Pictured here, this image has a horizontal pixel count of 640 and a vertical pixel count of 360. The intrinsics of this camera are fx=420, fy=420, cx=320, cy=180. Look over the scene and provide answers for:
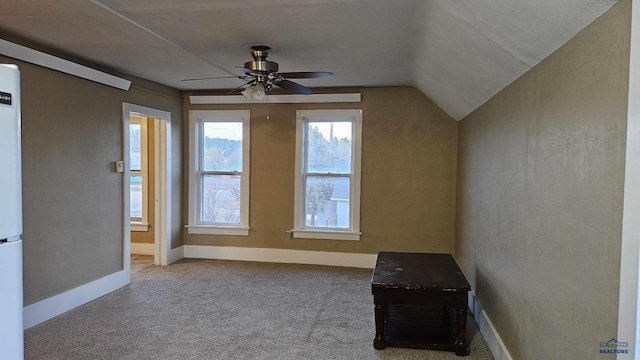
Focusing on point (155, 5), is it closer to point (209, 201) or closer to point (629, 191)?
point (629, 191)

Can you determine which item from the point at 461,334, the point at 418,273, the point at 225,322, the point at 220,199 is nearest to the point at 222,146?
the point at 220,199

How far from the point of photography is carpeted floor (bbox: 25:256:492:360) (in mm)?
3037

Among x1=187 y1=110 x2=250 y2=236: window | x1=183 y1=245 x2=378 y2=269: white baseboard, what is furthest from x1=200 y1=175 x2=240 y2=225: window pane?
x1=183 y1=245 x2=378 y2=269: white baseboard

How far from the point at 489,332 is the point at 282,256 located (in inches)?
124

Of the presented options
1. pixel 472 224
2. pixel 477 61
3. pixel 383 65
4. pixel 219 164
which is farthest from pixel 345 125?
pixel 477 61

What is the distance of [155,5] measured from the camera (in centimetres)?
262

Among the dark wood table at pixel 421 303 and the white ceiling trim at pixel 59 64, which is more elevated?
the white ceiling trim at pixel 59 64

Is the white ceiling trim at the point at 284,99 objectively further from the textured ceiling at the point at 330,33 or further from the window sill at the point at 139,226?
the window sill at the point at 139,226

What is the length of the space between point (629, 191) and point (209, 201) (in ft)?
17.6

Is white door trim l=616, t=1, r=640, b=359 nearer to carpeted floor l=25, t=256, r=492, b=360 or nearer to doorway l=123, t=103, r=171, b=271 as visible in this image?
carpeted floor l=25, t=256, r=492, b=360

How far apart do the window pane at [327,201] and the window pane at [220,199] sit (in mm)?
1022

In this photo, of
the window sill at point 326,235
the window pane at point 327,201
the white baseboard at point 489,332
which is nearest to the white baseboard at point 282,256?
the window sill at point 326,235

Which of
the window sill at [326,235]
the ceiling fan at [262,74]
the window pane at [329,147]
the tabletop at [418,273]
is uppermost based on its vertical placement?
the ceiling fan at [262,74]

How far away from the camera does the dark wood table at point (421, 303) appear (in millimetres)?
3008
